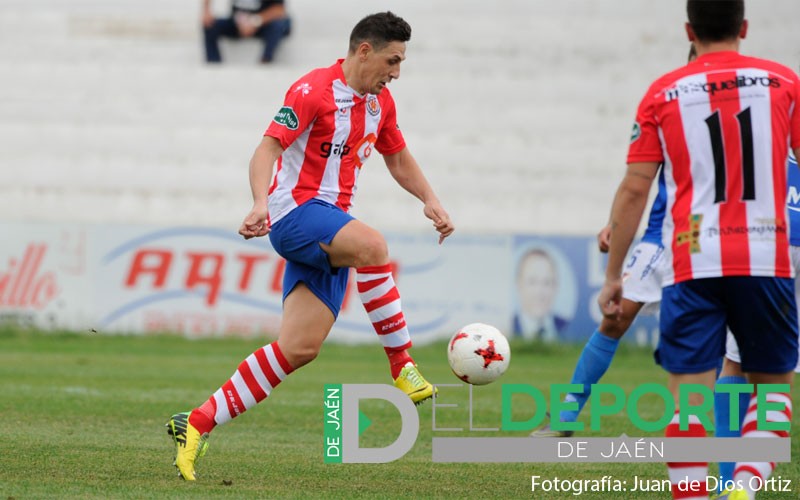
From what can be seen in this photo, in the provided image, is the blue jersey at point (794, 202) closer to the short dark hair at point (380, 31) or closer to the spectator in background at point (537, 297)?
the short dark hair at point (380, 31)

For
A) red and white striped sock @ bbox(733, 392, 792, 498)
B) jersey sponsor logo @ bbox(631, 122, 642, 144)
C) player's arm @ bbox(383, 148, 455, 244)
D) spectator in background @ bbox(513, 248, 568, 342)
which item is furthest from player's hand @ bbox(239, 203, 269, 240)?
spectator in background @ bbox(513, 248, 568, 342)

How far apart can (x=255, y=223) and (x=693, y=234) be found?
2.12m

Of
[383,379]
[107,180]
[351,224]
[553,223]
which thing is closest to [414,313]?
[553,223]

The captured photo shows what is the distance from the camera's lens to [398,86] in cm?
2344

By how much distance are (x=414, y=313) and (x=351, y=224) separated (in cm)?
1169

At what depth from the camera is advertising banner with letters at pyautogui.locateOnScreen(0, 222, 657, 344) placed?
1778 cm

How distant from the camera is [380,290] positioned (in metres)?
6.50

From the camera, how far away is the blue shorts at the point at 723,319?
184 inches

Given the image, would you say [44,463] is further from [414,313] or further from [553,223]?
[553,223]

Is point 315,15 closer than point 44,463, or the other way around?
point 44,463

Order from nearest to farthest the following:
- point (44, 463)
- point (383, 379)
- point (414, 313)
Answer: point (44, 463)
point (383, 379)
point (414, 313)

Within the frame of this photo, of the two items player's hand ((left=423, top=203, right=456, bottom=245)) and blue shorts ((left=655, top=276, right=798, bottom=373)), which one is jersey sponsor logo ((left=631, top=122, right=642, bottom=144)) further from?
player's hand ((left=423, top=203, right=456, bottom=245))

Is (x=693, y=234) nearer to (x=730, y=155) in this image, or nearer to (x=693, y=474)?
(x=730, y=155)

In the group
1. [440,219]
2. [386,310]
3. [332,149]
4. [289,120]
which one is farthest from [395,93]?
[289,120]
